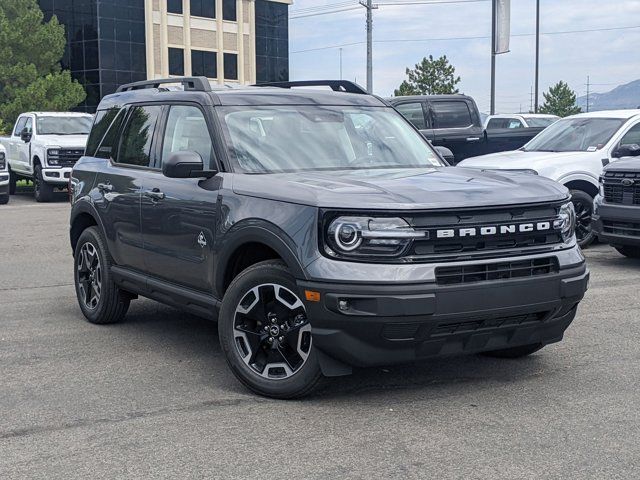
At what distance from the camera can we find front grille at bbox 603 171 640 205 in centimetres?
1011

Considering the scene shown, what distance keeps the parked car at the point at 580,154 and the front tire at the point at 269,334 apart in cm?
708

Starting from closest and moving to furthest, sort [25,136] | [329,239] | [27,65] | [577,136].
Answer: [329,239] < [577,136] < [25,136] < [27,65]

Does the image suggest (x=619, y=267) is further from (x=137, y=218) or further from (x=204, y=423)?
(x=204, y=423)

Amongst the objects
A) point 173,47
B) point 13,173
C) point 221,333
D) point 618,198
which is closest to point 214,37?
point 173,47

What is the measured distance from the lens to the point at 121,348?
21.8 ft

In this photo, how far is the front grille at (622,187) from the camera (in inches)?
398

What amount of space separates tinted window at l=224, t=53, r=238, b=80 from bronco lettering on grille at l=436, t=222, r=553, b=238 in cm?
6017

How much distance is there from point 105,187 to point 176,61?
2205 inches

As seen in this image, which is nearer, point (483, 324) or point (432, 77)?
point (483, 324)

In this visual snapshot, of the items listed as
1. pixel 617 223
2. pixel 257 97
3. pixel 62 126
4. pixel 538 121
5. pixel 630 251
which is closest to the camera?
pixel 257 97

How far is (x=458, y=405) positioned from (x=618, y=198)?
5993 mm

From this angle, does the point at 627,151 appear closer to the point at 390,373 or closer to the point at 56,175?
the point at 390,373

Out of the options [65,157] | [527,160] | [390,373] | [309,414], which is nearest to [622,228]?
[527,160]

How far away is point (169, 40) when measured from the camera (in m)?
60.5
